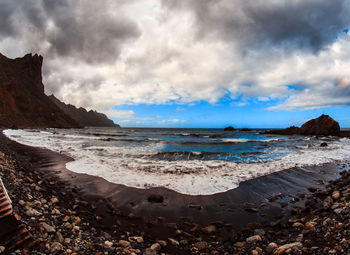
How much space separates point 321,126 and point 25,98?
134 metres

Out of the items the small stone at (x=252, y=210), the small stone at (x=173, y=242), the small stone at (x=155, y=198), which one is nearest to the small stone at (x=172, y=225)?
the small stone at (x=173, y=242)

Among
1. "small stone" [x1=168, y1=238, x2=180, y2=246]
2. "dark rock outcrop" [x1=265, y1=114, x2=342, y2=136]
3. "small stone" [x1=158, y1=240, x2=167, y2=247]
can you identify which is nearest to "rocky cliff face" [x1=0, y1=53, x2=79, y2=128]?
"small stone" [x1=158, y1=240, x2=167, y2=247]

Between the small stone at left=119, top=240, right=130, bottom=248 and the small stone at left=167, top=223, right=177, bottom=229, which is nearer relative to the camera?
the small stone at left=119, top=240, right=130, bottom=248

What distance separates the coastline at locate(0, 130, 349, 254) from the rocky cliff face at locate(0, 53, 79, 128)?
272 feet

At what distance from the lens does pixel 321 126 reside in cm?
5331

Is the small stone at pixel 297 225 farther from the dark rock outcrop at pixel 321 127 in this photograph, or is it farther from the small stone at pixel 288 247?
the dark rock outcrop at pixel 321 127

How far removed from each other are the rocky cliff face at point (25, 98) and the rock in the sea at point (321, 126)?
11499cm

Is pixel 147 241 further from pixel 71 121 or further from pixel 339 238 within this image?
pixel 71 121

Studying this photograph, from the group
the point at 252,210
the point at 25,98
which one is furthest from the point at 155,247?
the point at 25,98

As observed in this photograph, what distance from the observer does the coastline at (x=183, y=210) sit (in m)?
3.87

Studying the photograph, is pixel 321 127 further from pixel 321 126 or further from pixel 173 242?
pixel 173 242

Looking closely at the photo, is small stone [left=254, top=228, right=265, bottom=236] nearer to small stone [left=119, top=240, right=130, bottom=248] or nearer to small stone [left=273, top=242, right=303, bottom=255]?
small stone [left=273, top=242, right=303, bottom=255]

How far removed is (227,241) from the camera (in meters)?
3.77

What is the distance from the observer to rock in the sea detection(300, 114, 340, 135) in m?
51.2
